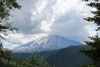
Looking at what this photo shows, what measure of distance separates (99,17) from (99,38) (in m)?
3.14

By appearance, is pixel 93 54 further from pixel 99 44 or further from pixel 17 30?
pixel 17 30

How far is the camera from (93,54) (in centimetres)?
1188

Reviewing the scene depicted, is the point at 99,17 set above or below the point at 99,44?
above

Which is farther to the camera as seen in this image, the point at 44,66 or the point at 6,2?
the point at 44,66

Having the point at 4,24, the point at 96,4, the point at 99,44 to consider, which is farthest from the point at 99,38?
the point at 4,24

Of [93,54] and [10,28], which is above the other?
[10,28]

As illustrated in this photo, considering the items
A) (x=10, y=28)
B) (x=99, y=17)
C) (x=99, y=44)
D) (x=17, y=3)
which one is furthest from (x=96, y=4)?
(x=10, y=28)

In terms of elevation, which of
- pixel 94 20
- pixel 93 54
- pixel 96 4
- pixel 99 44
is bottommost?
pixel 93 54

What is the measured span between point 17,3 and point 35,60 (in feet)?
82.1

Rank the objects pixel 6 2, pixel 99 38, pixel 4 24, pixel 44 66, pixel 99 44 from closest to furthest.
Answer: pixel 99 44 < pixel 99 38 < pixel 6 2 < pixel 4 24 < pixel 44 66

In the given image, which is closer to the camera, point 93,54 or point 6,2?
point 93,54

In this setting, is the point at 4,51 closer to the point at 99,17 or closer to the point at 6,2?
the point at 6,2

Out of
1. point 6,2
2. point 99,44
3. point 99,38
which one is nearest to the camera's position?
point 99,44

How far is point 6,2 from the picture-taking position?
13.5 meters
